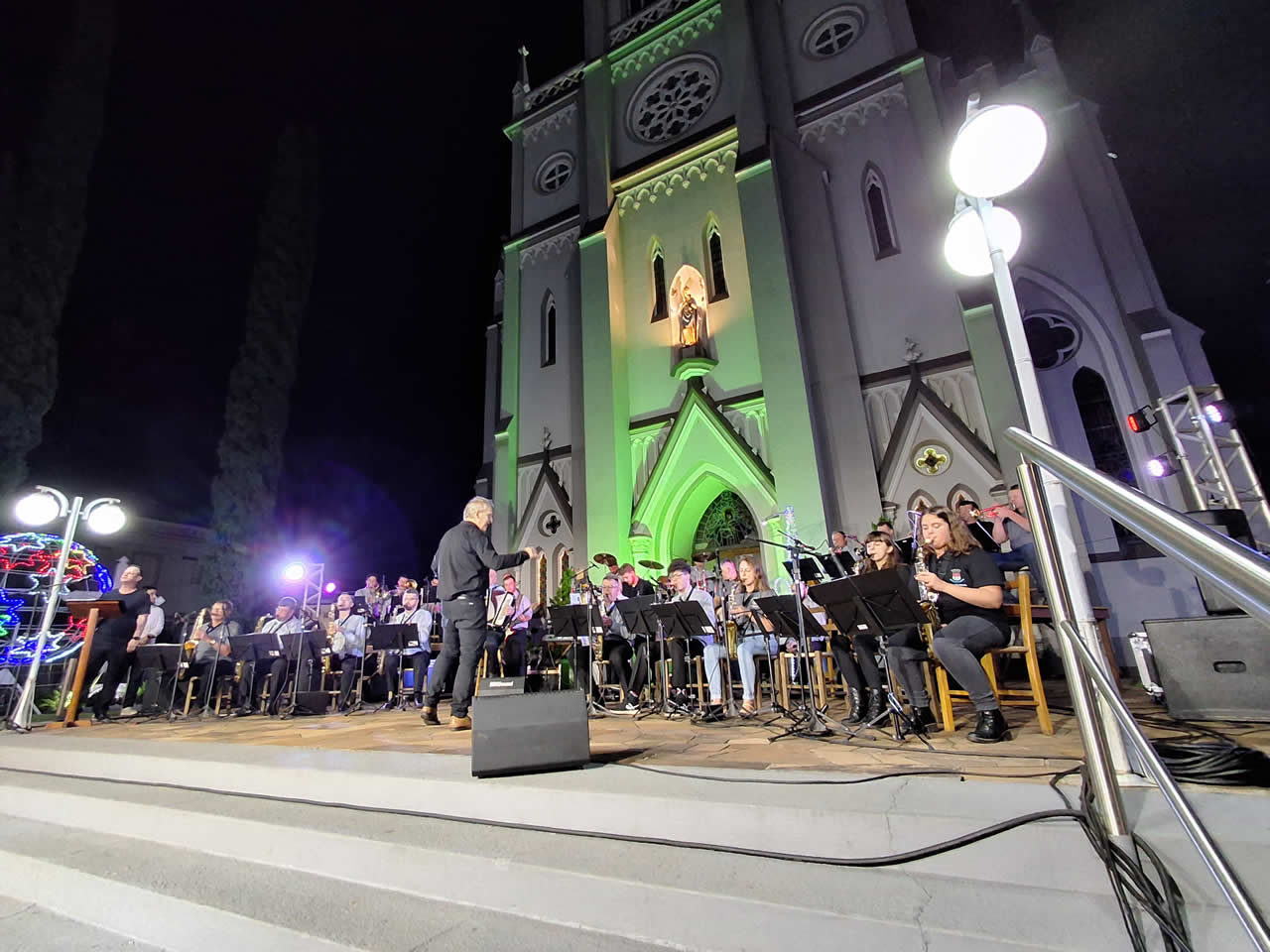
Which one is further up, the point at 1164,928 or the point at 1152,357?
the point at 1152,357

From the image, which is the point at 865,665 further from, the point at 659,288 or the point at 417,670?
the point at 659,288

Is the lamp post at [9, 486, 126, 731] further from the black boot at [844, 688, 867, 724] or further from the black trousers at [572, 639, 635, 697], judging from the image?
the black boot at [844, 688, 867, 724]

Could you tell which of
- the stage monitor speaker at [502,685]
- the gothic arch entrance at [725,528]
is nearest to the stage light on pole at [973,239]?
the stage monitor speaker at [502,685]

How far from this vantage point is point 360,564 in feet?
76.7

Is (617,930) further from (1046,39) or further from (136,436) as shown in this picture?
(136,436)

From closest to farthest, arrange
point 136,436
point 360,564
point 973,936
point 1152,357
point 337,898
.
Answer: point 973,936 < point 337,898 < point 1152,357 < point 136,436 < point 360,564

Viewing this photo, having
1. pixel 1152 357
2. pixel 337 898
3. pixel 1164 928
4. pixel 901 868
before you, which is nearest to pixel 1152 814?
pixel 1164 928

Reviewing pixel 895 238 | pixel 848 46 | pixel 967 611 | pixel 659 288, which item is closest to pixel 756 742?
pixel 967 611

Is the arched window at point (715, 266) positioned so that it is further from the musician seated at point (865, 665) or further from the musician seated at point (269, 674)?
the musician seated at point (269, 674)

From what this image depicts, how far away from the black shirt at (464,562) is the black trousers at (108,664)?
5.42 metres

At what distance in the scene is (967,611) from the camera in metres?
3.74

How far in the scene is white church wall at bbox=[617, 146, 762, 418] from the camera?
12.6 m

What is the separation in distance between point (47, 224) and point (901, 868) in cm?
2278

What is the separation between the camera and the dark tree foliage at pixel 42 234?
46.8 ft
